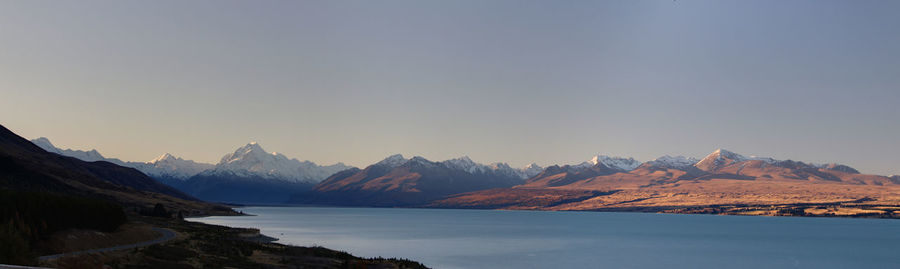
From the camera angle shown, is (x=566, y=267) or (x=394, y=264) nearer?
(x=394, y=264)

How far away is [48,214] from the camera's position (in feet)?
169

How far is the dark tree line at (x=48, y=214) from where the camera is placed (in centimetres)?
4550

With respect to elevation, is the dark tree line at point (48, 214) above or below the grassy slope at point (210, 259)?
above

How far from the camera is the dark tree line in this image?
4550cm

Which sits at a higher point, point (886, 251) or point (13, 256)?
point (13, 256)

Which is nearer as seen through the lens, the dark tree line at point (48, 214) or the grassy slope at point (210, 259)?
the grassy slope at point (210, 259)

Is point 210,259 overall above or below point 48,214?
below

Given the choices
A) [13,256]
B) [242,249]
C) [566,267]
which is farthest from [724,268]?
[13,256]

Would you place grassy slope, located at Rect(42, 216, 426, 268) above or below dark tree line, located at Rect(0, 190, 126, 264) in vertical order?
below

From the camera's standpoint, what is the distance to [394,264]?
2485 inches

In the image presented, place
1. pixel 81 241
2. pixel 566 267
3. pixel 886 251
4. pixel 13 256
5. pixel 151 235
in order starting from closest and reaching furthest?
1. pixel 13 256
2. pixel 81 241
3. pixel 151 235
4. pixel 566 267
5. pixel 886 251

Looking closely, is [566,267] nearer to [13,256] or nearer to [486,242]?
[486,242]

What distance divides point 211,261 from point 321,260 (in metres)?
12.6

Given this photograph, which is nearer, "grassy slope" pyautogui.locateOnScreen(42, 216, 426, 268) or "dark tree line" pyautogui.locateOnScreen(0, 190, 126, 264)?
"grassy slope" pyautogui.locateOnScreen(42, 216, 426, 268)
